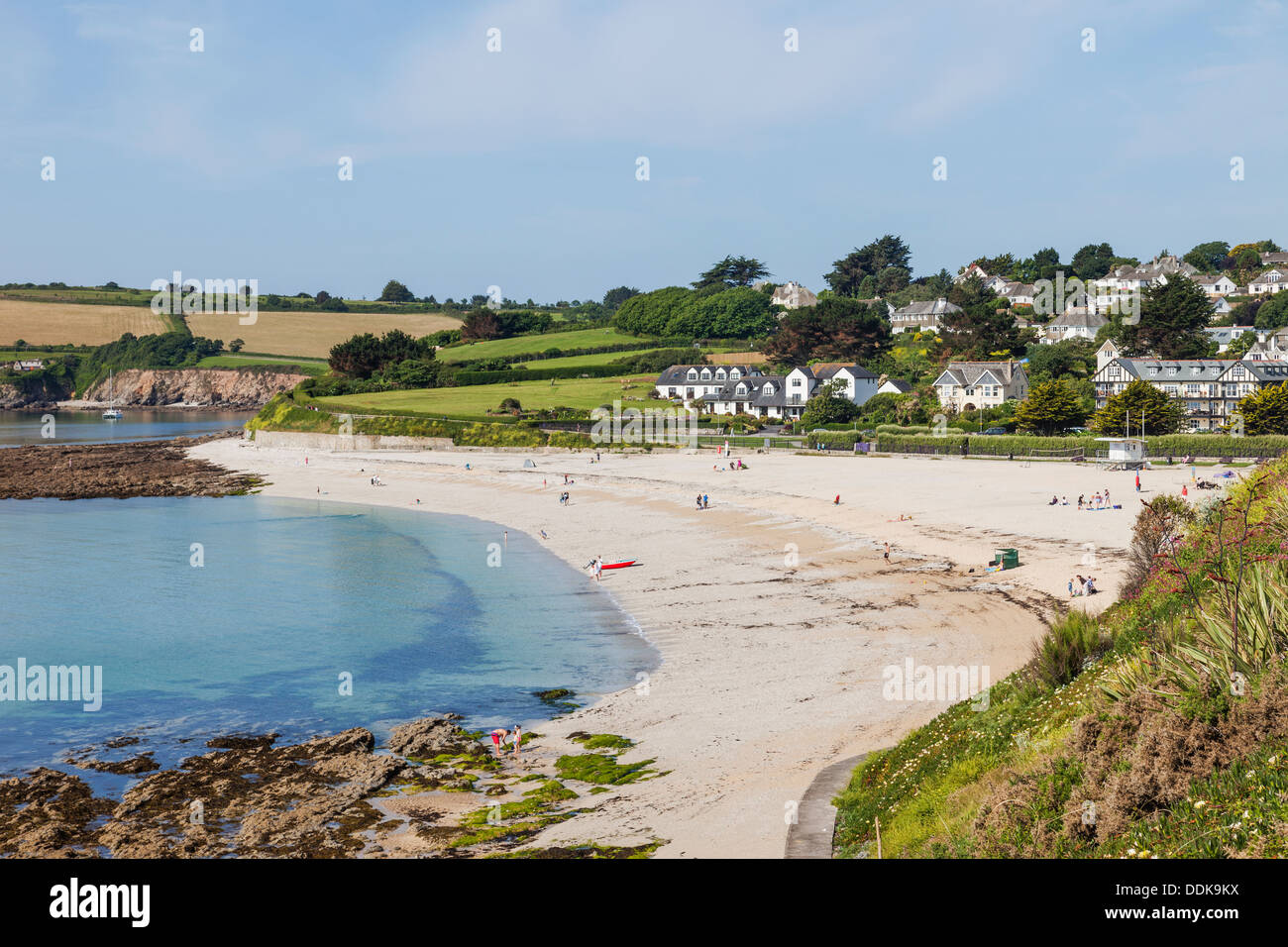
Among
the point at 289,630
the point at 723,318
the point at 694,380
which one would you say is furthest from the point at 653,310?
the point at 289,630

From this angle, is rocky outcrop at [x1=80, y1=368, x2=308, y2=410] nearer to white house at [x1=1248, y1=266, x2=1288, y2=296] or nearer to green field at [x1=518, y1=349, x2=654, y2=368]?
green field at [x1=518, y1=349, x2=654, y2=368]

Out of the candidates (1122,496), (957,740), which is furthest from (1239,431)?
(957,740)

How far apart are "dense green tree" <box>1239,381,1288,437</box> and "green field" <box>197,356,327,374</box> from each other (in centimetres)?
15125

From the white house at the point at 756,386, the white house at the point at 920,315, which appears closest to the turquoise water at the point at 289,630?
the white house at the point at 756,386

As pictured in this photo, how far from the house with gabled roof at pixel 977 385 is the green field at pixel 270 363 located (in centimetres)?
12430

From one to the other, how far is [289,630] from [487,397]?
3032 inches

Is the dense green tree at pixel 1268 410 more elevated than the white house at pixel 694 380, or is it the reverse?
the white house at pixel 694 380

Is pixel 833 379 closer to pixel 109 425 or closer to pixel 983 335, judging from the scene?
pixel 983 335

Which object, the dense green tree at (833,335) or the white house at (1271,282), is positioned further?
the white house at (1271,282)

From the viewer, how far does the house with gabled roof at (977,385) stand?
9381 cm

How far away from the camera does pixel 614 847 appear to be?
1491 centimetres

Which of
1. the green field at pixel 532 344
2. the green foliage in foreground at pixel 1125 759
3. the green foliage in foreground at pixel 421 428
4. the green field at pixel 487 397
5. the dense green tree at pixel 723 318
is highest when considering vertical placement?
the dense green tree at pixel 723 318

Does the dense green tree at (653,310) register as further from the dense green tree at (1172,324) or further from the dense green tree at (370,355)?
the dense green tree at (1172,324)

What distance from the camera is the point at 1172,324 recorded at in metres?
94.8
